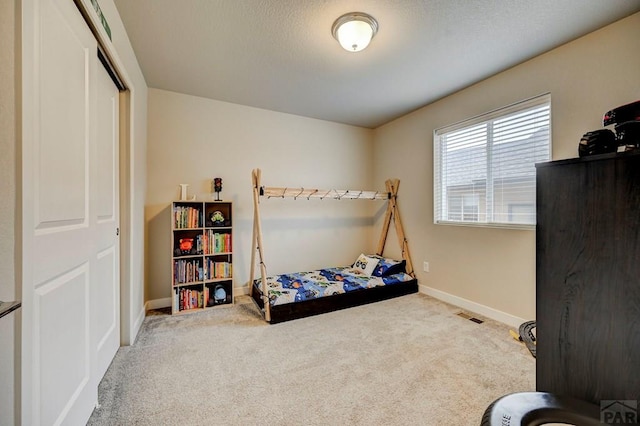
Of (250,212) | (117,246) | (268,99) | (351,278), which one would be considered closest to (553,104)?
(351,278)

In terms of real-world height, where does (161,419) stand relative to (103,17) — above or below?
below

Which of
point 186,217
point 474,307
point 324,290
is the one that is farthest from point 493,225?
point 186,217

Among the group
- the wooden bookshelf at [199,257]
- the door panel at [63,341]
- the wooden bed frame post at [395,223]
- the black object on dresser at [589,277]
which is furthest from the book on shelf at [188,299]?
the black object on dresser at [589,277]

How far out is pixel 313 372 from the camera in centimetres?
185

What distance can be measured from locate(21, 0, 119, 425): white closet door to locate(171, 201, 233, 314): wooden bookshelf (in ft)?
4.34

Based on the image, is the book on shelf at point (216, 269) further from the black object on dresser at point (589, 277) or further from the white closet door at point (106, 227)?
the black object on dresser at point (589, 277)

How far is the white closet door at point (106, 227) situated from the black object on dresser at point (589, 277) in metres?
2.24

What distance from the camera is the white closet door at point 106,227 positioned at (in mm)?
1674

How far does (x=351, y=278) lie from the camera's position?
3.43 m

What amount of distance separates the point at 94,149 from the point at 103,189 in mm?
443

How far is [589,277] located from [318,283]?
8.61ft

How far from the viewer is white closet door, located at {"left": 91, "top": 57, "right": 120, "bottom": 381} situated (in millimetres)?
1674

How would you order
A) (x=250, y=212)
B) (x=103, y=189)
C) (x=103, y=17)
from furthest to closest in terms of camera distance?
(x=250, y=212) < (x=103, y=189) < (x=103, y=17)

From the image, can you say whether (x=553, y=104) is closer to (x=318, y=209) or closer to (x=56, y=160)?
(x=318, y=209)
